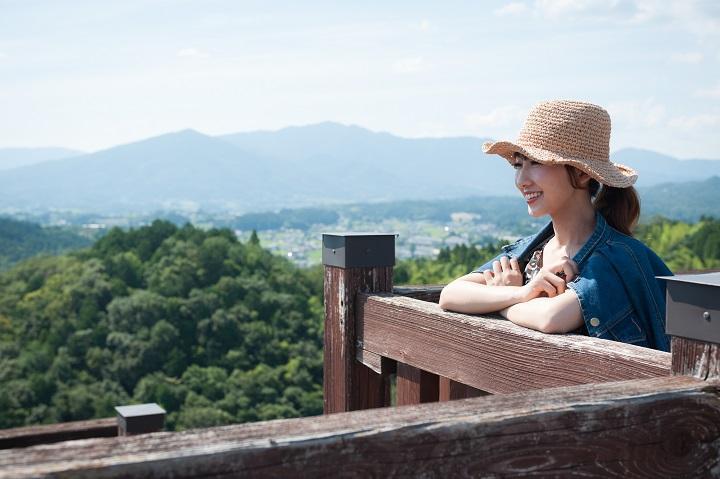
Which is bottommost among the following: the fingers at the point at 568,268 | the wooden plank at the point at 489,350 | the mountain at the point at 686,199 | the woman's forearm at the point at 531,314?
the mountain at the point at 686,199

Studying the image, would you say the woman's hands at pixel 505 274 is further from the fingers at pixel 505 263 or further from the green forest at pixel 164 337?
the green forest at pixel 164 337

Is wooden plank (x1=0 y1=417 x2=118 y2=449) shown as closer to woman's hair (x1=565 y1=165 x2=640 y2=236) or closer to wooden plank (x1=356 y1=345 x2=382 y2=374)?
wooden plank (x1=356 y1=345 x2=382 y2=374)

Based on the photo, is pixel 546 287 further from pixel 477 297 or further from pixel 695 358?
pixel 695 358

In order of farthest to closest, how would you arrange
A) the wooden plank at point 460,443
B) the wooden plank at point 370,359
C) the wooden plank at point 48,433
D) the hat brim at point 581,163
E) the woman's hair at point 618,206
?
the wooden plank at point 48,433
the wooden plank at point 370,359
the woman's hair at point 618,206
the hat brim at point 581,163
the wooden plank at point 460,443

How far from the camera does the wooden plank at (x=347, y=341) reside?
2.41 m

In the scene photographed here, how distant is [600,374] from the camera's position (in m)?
1.55

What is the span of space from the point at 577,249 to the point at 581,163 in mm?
198

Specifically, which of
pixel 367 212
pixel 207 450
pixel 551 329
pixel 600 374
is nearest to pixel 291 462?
pixel 207 450

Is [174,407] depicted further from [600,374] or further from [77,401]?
[600,374]

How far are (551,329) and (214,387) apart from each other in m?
31.1

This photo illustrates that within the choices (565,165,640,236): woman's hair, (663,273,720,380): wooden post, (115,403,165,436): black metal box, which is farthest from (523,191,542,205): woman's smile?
(115,403,165,436): black metal box

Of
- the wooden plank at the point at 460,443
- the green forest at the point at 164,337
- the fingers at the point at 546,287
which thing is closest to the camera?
the wooden plank at the point at 460,443

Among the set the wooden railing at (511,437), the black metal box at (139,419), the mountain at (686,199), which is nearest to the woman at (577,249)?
the wooden railing at (511,437)

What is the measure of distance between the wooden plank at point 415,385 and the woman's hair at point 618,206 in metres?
0.56
